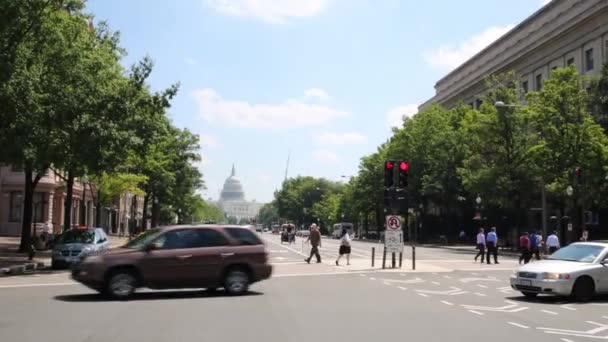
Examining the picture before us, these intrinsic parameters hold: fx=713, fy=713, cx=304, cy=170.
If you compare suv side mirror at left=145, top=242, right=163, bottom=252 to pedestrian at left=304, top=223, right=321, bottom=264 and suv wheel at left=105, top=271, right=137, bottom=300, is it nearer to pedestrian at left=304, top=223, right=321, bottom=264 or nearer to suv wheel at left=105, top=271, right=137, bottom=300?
suv wheel at left=105, top=271, right=137, bottom=300

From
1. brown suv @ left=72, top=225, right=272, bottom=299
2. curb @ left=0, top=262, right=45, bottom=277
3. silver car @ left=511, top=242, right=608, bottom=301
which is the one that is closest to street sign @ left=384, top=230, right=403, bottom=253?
silver car @ left=511, top=242, right=608, bottom=301

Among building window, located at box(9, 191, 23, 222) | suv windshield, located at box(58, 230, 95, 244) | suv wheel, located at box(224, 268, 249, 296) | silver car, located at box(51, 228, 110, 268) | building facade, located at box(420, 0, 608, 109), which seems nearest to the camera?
suv wheel, located at box(224, 268, 249, 296)

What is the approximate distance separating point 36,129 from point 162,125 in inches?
317

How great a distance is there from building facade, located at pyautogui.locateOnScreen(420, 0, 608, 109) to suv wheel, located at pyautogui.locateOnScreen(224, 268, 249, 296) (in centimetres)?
4646

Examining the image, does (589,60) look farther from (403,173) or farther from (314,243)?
(403,173)

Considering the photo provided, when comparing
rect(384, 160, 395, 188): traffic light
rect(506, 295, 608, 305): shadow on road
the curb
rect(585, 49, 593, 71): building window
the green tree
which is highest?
rect(585, 49, 593, 71): building window

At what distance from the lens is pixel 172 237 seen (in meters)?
17.3

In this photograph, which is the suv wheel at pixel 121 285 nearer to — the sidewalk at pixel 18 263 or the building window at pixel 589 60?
the sidewalk at pixel 18 263

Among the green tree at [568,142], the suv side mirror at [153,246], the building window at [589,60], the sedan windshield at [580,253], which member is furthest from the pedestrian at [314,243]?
the building window at [589,60]

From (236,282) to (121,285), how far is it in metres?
2.78

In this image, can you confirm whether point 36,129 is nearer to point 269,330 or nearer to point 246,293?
point 246,293

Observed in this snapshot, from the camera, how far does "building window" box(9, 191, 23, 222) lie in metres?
57.4

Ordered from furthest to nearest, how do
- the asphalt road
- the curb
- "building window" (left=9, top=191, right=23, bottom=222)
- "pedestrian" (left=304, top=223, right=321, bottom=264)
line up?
"building window" (left=9, top=191, right=23, bottom=222)
"pedestrian" (left=304, top=223, right=321, bottom=264)
the curb
the asphalt road

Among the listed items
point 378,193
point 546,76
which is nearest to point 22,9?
point 546,76
